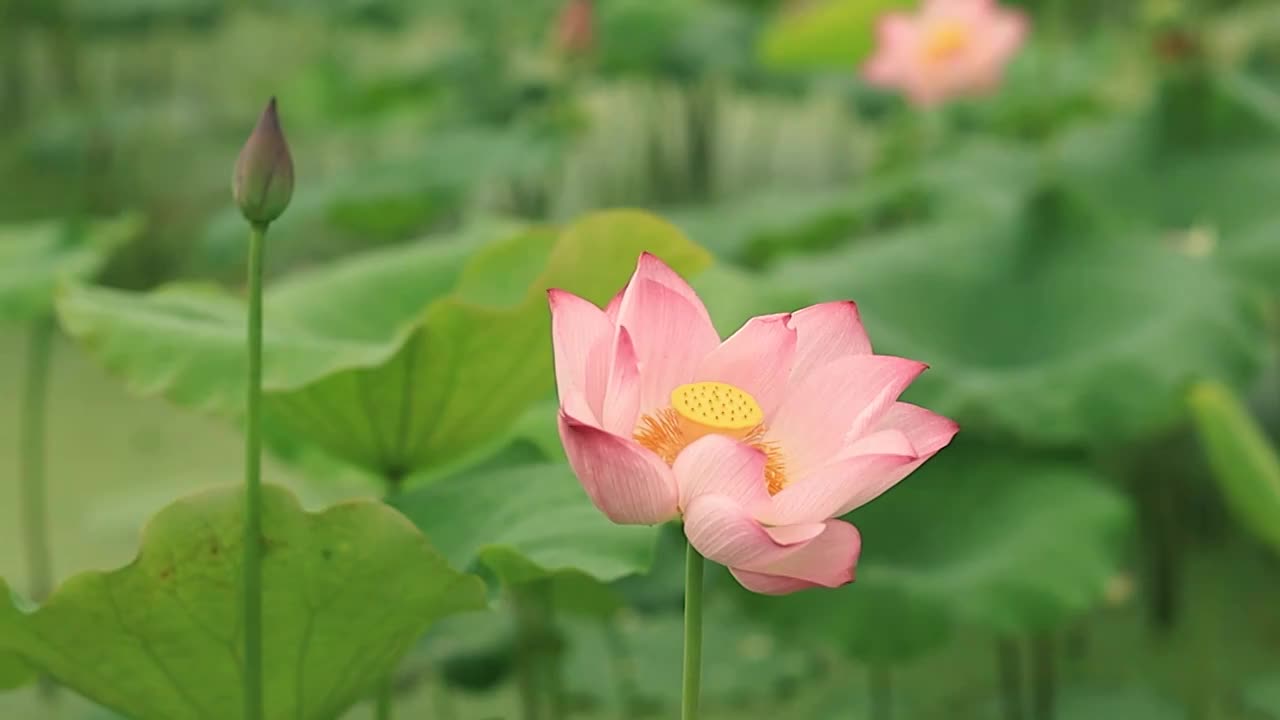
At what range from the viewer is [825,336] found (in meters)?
0.52

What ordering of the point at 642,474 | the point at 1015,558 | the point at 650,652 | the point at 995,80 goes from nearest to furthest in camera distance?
the point at 642,474, the point at 1015,558, the point at 650,652, the point at 995,80

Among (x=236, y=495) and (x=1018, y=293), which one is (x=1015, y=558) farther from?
(x=236, y=495)

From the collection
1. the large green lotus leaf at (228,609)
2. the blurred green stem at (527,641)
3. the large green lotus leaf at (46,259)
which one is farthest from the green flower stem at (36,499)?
the large green lotus leaf at (228,609)

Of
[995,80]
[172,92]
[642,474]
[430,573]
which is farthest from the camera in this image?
[172,92]

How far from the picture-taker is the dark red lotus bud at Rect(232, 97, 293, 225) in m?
0.56

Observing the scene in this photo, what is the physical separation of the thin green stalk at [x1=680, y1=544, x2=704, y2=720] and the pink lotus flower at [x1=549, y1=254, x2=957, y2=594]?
15 millimetres

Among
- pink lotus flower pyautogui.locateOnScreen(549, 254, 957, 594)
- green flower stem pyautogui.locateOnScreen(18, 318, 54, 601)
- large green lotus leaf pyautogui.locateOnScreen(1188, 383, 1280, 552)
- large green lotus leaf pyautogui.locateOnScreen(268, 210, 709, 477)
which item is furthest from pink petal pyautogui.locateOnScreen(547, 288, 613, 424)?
green flower stem pyautogui.locateOnScreen(18, 318, 54, 601)

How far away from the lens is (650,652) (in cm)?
161

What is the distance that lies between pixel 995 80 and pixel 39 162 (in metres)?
2.11

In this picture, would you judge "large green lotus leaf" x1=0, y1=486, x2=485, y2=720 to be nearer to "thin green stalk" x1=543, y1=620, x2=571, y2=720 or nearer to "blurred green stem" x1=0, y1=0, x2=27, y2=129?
"thin green stalk" x1=543, y1=620, x2=571, y2=720

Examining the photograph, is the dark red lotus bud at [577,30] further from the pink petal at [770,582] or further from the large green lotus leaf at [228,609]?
the pink petal at [770,582]

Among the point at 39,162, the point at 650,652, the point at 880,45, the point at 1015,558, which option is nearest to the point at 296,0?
the point at 39,162

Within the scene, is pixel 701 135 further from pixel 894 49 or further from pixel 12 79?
pixel 12 79

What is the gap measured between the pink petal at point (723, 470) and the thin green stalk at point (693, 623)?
25 millimetres
